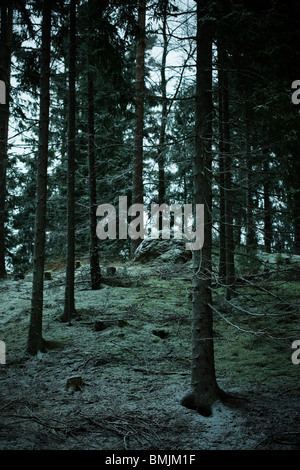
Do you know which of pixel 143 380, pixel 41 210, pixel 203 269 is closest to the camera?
pixel 203 269

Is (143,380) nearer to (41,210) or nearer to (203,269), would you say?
(203,269)

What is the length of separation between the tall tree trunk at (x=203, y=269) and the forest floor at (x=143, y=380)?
0.86 feet

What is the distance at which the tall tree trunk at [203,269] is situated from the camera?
526cm

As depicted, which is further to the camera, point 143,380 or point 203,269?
point 143,380

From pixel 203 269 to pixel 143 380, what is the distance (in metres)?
2.76

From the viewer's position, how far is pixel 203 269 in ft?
17.0

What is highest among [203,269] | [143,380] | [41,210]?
[41,210]

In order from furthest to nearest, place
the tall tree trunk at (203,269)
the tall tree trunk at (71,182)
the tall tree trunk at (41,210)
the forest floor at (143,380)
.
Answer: the tall tree trunk at (71,182)
the tall tree trunk at (41,210)
the tall tree trunk at (203,269)
the forest floor at (143,380)

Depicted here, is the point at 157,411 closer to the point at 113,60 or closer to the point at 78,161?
the point at 113,60

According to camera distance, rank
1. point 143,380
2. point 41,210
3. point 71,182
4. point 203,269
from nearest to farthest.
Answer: point 203,269, point 143,380, point 41,210, point 71,182

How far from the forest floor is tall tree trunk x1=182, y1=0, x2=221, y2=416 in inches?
10.3

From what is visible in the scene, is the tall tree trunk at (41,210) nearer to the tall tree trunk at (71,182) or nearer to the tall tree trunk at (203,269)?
the tall tree trunk at (71,182)

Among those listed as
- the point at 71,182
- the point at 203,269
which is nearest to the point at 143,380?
the point at 203,269

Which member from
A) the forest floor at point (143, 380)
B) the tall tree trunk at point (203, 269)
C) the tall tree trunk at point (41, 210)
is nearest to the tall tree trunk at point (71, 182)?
the forest floor at point (143, 380)
